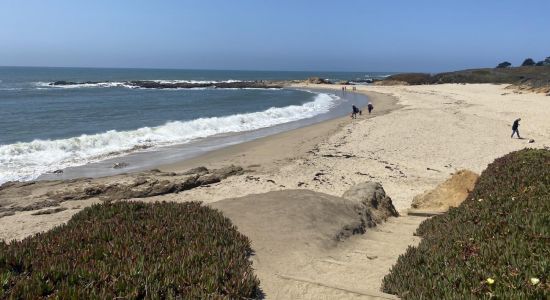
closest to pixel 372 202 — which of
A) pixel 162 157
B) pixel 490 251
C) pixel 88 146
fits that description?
pixel 490 251

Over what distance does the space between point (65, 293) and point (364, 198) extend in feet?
22.2

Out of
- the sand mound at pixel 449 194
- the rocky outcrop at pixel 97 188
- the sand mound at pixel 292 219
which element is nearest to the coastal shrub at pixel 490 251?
the sand mound at pixel 292 219

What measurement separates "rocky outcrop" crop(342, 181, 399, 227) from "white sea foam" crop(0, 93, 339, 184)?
11657 millimetres

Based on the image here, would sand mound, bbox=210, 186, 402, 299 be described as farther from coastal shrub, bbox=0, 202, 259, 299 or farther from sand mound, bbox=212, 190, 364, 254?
coastal shrub, bbox=0, 202, 259, 299

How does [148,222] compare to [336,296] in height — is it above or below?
above

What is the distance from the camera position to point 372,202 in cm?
939

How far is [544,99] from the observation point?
39.5 meters

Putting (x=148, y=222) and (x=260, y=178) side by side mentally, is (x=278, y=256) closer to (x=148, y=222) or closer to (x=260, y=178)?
(x=148, y=222)

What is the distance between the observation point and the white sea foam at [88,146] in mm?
17125

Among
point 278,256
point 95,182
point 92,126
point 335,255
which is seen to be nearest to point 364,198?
point 335,255

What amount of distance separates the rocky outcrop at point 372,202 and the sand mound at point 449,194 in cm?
82

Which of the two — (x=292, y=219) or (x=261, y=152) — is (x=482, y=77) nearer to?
(x=261, y=152)

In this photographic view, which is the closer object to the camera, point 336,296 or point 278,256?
point 336,296

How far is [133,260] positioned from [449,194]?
7.52 m
